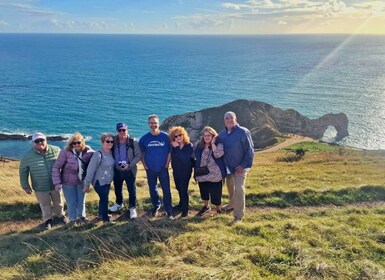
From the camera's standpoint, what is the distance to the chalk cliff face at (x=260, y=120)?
65.8 m

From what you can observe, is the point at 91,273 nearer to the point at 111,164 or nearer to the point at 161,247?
the point at 161,247

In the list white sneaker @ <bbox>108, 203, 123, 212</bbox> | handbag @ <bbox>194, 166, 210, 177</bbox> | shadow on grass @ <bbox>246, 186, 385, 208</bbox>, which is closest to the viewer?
handbag @ <bbox>194, 166, 210, 177</bbox>

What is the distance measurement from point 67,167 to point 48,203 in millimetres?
1424

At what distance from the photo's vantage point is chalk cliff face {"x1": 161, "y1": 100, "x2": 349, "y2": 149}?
6575 centimetres

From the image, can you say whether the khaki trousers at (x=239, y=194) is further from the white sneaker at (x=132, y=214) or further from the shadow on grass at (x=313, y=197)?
the white sneaker at (x=132, y=214)

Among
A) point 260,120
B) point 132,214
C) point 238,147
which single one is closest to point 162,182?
point 132,214

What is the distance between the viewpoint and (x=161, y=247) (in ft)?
24.4

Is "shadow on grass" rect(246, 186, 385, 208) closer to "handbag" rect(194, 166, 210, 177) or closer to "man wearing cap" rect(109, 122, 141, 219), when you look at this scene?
"handbag" rect(194, 166, 210, 177)

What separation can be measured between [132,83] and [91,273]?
11754cm

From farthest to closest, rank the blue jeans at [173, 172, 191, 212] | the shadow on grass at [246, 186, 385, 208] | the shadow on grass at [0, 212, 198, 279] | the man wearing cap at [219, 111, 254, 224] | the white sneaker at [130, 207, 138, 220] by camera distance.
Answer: the shadow on grass at [246, 186, 385, 208] < the white sneaker at [130, 207, 138, 220] < the blue jeans at [173, 172, 191, 212] < the man wearing cap at [219, 111, 254, 224] < the shadow on grass at [0, 212, 198, 279]

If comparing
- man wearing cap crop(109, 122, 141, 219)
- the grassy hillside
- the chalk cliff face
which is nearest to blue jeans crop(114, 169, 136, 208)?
man wearing cap crop(109, 122, 141, 219)

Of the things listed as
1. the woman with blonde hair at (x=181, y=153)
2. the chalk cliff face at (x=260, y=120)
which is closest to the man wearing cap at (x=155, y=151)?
the woman with blonde hair at (x=181, y=153)

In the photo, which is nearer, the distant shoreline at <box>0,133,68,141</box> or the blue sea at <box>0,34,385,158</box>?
the distant shoreline at <box>0,133,68,141</box>

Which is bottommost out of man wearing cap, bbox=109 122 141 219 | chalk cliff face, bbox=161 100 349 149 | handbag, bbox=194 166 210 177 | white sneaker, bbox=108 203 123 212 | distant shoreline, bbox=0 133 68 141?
distant shoreline, bbox=0 133 68 141
